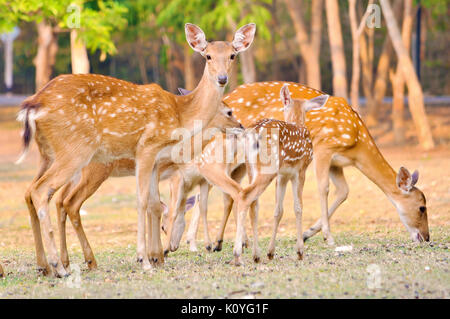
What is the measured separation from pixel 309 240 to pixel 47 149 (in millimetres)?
3649

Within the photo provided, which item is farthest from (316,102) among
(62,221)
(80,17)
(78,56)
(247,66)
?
(247,66)

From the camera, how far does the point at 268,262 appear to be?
7.30 metres

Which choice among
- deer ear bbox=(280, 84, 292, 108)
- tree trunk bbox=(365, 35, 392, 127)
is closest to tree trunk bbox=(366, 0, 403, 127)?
tree trunk bbox=(365, 35, 392, 127)

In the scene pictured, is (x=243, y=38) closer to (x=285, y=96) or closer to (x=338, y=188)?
(x=285, y=96)

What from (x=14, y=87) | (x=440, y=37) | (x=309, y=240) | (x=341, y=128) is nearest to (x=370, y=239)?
(x=309, y=240)

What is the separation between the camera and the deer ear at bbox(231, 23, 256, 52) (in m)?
7.70

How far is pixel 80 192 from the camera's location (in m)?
7.62

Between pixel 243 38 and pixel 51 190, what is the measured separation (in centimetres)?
244

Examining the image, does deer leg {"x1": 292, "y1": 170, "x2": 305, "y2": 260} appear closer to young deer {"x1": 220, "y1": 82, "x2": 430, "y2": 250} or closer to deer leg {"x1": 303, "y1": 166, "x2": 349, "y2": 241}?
young deer {"x1": 220, "y1": 82, "x2": 430, "y2": 250}

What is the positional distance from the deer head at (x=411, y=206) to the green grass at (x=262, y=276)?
0.49m

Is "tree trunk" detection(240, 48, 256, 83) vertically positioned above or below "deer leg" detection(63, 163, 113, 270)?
below

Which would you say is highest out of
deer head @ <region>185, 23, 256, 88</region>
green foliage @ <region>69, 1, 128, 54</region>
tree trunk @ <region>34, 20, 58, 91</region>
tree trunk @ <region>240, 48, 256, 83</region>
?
deer head @ <region>185, 23, 256, 88</region>

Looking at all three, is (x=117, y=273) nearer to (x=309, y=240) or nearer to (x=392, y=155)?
(x=309, y=240)

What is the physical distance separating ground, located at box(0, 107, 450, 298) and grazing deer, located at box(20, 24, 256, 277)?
47cm
